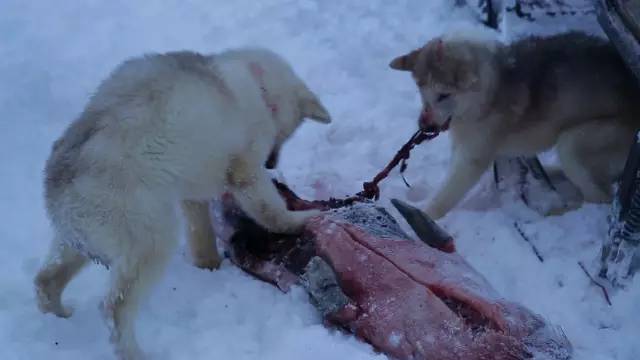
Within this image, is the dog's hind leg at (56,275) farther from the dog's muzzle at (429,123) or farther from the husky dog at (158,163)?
the dog's muzzle at (429,123)

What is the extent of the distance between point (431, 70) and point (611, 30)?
0.96 metres

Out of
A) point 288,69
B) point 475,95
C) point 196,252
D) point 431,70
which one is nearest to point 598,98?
point 475,95

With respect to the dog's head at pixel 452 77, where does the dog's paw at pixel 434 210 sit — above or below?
below

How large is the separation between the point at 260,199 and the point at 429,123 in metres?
1.17

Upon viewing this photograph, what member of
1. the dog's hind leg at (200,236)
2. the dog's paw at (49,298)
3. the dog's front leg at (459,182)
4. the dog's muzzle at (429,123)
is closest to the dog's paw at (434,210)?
the dog's front leg at (459,182)

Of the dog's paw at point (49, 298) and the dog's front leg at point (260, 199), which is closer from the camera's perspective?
the dog's paw at point (49, 298)

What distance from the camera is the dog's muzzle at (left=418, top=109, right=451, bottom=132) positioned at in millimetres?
4184

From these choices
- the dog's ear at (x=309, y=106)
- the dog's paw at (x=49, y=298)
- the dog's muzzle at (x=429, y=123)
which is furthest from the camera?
the dog's muzzle at (x=429, y=123)

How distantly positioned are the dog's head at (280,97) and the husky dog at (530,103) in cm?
67

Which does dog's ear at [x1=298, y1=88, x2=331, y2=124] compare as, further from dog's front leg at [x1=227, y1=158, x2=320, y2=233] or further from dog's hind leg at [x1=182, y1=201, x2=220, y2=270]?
dog's hind leg at [x1=182, y1=201, x2=220, y2=270]

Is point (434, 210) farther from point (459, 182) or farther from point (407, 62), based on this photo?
point (407, 62)

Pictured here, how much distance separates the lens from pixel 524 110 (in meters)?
4.16

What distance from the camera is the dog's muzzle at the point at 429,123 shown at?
13.7 ft

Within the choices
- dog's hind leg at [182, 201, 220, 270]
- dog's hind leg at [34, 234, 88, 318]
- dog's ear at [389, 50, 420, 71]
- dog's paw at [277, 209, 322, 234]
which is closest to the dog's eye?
dog's ear at [389, 50, 420, 71]
